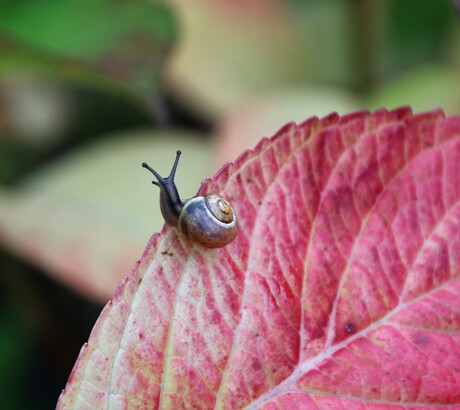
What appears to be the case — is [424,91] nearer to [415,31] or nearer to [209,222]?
[415,31]

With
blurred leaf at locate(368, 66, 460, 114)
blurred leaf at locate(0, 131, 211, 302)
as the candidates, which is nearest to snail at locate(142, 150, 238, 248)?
blurred leaf at locate(0, 131, 211, 302)

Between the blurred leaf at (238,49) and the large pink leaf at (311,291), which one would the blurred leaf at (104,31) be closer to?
the blurred leaf at (238,49)

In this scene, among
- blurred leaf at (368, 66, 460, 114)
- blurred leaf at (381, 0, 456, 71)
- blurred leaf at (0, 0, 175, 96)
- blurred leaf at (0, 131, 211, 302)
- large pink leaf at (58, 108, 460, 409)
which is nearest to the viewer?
large pink leaf at (58, 108, 460, 409)

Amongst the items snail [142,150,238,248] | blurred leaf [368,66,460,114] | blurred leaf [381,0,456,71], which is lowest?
snail [142,150,238,248]

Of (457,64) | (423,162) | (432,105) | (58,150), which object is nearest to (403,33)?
(457,64)

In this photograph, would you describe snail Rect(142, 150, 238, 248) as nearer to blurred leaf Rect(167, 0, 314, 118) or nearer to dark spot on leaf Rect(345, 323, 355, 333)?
dark spot on leaf Rect(345, 323, 355, 333)

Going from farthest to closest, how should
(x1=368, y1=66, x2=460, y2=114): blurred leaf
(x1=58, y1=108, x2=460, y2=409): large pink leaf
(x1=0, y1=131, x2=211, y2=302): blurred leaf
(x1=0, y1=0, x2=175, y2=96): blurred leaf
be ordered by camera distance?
(x1=368, y1=66, x2=460, y2=114): blurred leaf → (x1=0, y1=0, x2=175, y2=96): blurred leaf → (x1=0, y1=131, x2=211, y2=302): blurred leaf → (x1=58, y1=108, x2=460, y2=409): large pink leaf

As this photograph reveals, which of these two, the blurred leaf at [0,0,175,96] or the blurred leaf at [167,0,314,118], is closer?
the blurred leaf at [0,0,175,96]

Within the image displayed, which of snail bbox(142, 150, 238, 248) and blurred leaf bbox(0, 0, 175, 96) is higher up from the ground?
blurred leaf bbox(0, 0, 175, 96)
